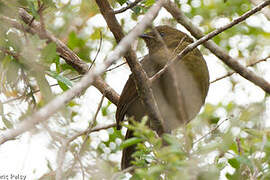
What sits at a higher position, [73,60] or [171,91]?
[73,60]

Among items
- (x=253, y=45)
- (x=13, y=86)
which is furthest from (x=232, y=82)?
(x=13, y=86)

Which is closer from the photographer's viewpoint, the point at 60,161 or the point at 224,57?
the point at 60,161

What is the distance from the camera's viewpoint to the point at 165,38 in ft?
18.3

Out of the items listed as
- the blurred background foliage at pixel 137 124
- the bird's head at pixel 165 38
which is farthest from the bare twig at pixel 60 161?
the bird's head at pixel 165 38

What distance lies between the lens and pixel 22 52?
3.04 metres

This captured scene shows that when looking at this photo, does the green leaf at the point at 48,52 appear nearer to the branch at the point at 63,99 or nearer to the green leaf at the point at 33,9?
the green leaf at the point at 33,9


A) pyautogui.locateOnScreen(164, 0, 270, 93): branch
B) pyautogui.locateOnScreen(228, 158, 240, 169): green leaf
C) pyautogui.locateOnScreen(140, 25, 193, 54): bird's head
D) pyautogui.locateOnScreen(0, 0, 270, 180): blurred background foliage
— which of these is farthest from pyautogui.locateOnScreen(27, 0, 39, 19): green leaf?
pyautogui.locateOnScreen(140, 25, 193, 54): bird's head

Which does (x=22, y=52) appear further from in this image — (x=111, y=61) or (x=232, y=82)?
(x=232, y=82)

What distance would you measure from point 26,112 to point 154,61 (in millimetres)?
1780


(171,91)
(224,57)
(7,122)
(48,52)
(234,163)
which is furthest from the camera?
(171,91)

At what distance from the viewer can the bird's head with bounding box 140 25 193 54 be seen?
5340 millimetres

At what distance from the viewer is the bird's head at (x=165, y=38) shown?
Result: 5340 mm

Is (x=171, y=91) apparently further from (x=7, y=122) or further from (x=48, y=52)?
(x=48, y=52)

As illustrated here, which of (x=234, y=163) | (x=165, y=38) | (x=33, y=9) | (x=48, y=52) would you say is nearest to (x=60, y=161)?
(x=48, y=52)
